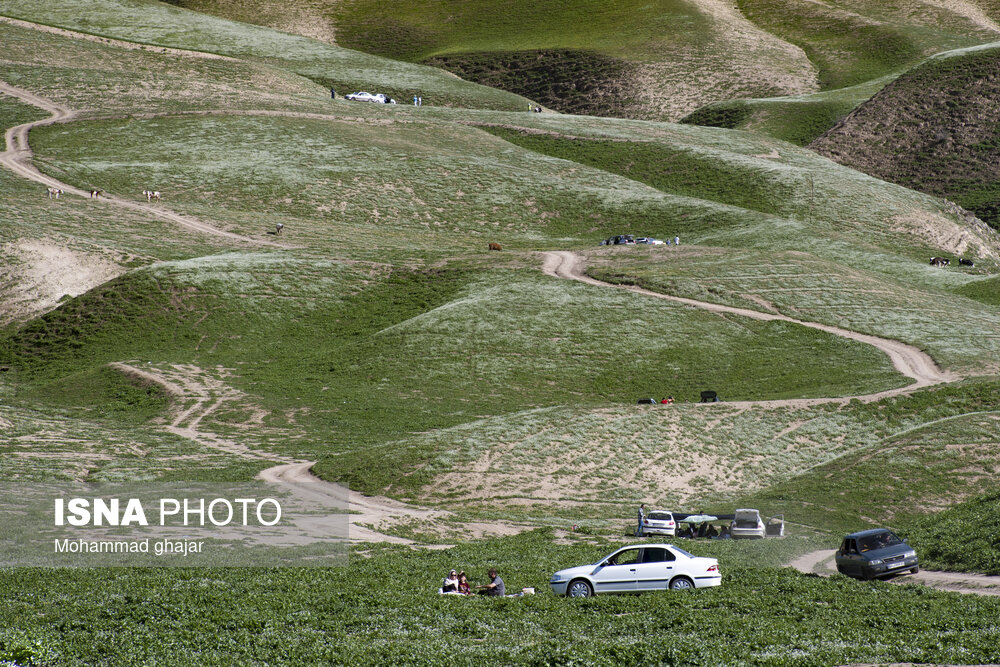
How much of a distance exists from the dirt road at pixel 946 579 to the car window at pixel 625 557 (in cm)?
665

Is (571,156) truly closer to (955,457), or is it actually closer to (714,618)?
(955,457)

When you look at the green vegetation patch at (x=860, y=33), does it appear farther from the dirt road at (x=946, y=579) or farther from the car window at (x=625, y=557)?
the car window at (x=625, y=557)

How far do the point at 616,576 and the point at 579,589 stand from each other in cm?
94

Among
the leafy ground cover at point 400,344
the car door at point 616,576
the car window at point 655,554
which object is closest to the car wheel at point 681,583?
the car window at point 655,554

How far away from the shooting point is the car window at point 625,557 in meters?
23.1

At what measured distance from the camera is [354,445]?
153 ft

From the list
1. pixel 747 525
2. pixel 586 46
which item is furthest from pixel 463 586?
pixel 586 46

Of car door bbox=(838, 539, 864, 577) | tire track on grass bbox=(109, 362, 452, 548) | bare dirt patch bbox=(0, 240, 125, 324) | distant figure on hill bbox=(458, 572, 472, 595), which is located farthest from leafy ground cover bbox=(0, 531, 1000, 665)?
bare dirt patch bbox=(0, 240, 125, 324)

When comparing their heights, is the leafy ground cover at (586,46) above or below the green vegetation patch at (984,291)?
above

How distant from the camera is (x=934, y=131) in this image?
5027 inches

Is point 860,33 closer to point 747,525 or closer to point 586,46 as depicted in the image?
point 586,46

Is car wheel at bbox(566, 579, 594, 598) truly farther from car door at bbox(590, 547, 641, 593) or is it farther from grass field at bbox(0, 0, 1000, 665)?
grass field at bbox(0, 0, 1000, 665)

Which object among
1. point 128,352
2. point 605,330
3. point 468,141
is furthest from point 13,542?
point 468,141

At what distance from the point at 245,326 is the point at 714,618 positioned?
54.6m
